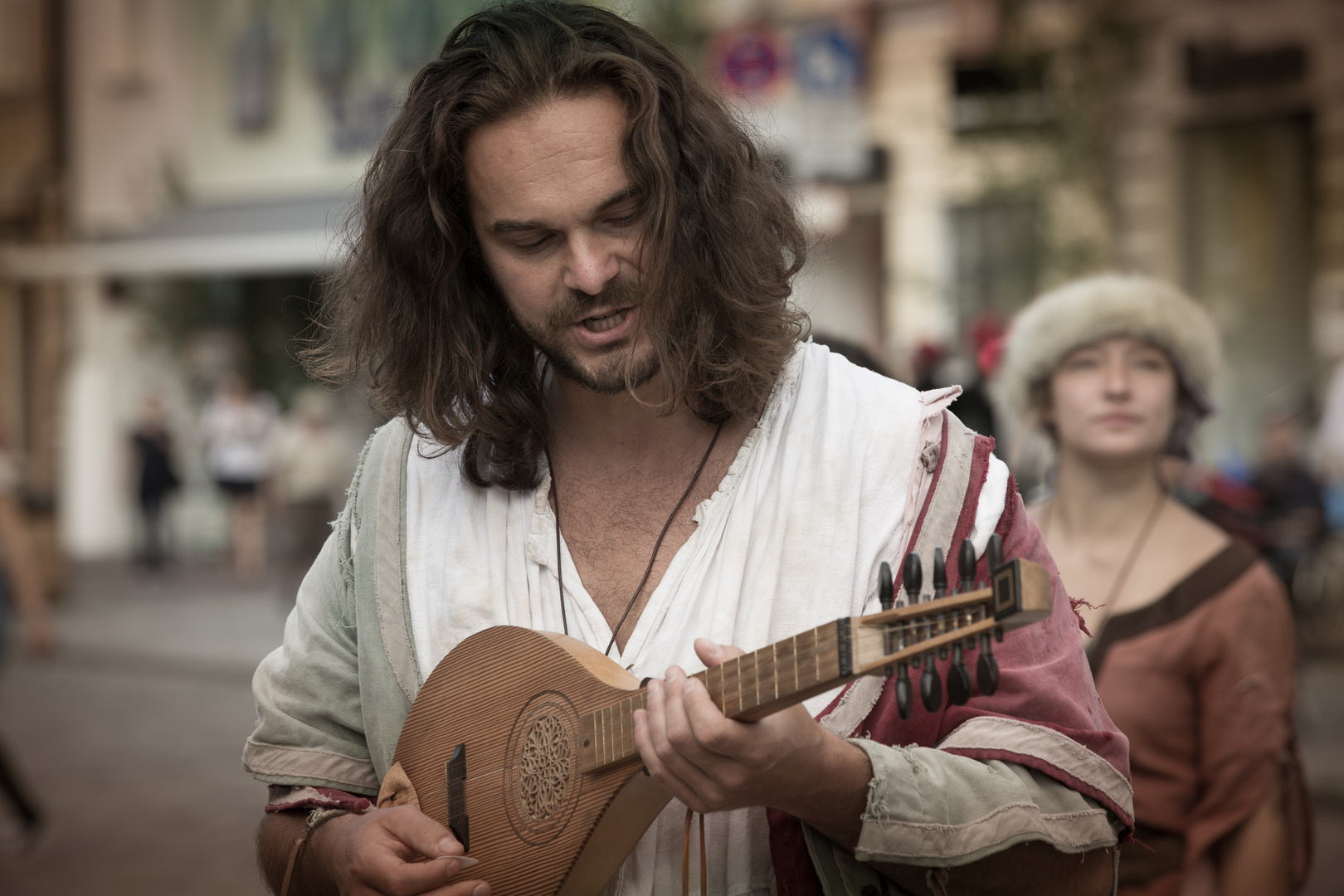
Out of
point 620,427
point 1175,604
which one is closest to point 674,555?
point 620,427

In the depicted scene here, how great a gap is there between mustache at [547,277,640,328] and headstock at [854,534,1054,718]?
0.73 meters

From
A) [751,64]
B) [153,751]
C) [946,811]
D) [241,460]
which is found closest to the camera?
[946,811]

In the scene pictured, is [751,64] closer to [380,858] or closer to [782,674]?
[380,858]

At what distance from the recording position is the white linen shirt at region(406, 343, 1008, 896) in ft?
6.91

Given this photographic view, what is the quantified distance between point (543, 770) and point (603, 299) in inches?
27.1

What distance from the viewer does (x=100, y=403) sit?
68.4 feet

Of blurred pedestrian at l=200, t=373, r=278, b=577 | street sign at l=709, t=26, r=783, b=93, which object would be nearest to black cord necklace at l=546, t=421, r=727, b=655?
street sign at l=709, t=26, r=783, b=93

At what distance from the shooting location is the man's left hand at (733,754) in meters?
1.74

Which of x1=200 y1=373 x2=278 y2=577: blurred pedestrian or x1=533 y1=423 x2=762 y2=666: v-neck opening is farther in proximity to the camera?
x1=200 y1=373 x2=278 y2=577: blurred pedestrian

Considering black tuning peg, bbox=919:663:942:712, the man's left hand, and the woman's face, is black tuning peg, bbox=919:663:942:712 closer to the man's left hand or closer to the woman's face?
the man's left hand

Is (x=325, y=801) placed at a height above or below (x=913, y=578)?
below

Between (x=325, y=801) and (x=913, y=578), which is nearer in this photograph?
(x=913, y=578)

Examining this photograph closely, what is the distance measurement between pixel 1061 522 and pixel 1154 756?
2.10ft

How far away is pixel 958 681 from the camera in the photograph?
5.28 ft
